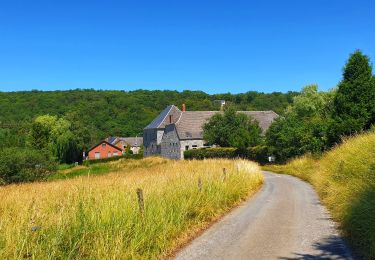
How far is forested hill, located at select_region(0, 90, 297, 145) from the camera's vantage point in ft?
355

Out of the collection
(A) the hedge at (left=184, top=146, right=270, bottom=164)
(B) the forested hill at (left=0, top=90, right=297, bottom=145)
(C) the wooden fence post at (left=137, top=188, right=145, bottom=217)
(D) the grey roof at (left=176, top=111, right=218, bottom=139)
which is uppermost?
(B) the forested hill at (left=0, top=90, right=297, bottom=145)

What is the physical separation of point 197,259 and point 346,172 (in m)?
8.37

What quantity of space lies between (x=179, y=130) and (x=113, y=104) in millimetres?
53278

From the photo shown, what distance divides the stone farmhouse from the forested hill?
28375 mm

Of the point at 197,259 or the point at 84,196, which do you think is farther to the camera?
the point at 84,196

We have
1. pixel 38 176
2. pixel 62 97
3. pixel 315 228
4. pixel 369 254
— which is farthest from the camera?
pixel 62 97

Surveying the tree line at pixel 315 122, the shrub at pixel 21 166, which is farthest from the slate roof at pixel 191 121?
the shrub at pixel 21 166

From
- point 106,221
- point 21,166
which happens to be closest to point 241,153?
point 21,166

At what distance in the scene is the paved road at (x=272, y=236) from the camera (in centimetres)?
852

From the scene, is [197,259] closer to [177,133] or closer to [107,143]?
[177,133]

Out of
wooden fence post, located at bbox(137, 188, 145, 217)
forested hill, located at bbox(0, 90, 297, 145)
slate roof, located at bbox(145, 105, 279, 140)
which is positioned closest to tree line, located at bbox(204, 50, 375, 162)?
slate roof, located at bbox(145, 105, 279, 140)

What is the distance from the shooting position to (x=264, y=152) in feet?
159

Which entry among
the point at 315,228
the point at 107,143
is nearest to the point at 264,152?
the point at 315,228

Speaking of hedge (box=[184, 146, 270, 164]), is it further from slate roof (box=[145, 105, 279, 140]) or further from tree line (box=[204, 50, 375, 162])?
slate roof (box=[145, 105, 279, 140])
